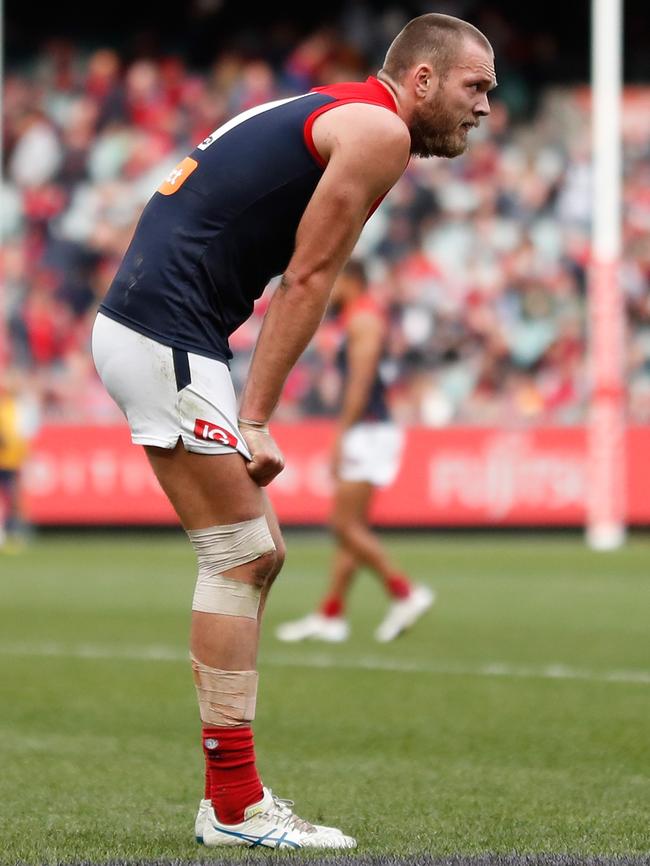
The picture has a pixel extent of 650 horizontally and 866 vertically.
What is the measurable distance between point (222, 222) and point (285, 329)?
0.33m

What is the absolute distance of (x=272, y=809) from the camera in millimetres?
4539

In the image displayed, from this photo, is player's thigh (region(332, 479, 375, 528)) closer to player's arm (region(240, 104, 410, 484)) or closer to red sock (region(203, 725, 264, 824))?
red sock (region(203, 725, 264, 824))

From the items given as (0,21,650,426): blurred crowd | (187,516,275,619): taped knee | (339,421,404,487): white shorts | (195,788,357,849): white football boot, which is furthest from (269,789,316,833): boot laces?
(0,21,650,426): blurred crowd

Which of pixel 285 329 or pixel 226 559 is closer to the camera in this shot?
pixel 285 329

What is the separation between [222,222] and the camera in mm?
4367

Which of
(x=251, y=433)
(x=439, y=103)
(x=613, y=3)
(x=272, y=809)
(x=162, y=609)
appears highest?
(x=613, y=3)

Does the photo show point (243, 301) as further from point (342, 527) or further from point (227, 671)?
point (342, 527)

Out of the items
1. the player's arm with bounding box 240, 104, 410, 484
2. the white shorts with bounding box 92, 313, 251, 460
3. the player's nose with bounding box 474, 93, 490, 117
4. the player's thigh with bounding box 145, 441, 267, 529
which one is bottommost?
the player's thigh with bounding box 145, 441, 267, 529

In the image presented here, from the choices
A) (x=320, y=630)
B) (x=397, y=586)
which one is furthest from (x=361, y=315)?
(x=320, y=630)

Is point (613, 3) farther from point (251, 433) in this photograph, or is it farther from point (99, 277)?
point (251, 433)

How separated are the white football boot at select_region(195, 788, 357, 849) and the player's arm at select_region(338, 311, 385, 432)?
5732mm

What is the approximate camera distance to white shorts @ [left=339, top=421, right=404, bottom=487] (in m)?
10.4

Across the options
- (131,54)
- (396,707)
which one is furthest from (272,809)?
(131,54)

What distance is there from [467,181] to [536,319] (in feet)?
8.09
